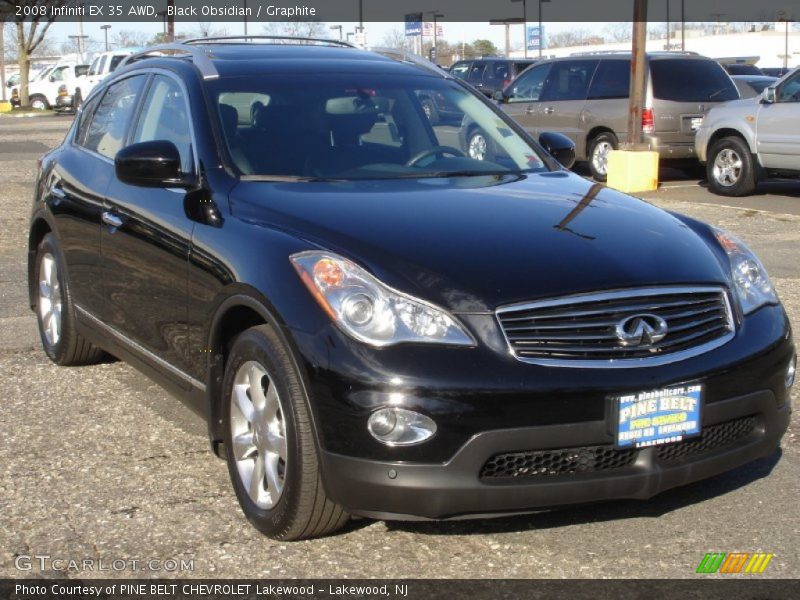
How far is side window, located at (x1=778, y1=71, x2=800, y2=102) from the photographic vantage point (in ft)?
44.3

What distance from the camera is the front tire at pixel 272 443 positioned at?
3719 mm

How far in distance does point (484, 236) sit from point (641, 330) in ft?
2.14

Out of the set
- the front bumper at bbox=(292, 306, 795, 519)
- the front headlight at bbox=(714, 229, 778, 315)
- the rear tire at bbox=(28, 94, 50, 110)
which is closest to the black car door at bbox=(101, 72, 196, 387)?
the front bumper at bbox=(292, 306, 795, 519)

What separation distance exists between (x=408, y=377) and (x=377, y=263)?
1.52ft

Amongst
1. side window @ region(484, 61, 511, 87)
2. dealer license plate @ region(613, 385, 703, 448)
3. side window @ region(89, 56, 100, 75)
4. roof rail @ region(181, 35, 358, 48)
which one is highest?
side window @ region(89, 56, 100, 75)

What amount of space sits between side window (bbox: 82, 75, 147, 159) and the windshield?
2.78 feet

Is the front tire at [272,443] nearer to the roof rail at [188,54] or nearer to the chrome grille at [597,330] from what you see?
the chrome grille at [597,330]

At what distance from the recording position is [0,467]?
481 centimetres

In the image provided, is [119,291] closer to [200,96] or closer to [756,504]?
[200,96]

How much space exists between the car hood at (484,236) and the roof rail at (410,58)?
1.33 metres

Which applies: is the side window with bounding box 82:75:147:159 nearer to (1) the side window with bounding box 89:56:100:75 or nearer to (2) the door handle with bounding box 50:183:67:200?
(2) the door handle with bounding box 50:183:67:200

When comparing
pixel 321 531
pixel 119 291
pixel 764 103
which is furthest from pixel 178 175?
pixel 764 103

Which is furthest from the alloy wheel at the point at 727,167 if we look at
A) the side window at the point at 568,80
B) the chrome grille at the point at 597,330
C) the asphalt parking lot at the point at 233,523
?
the chrome grille at the point at 597,330

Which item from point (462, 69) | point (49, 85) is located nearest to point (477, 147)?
point (462, 69)
